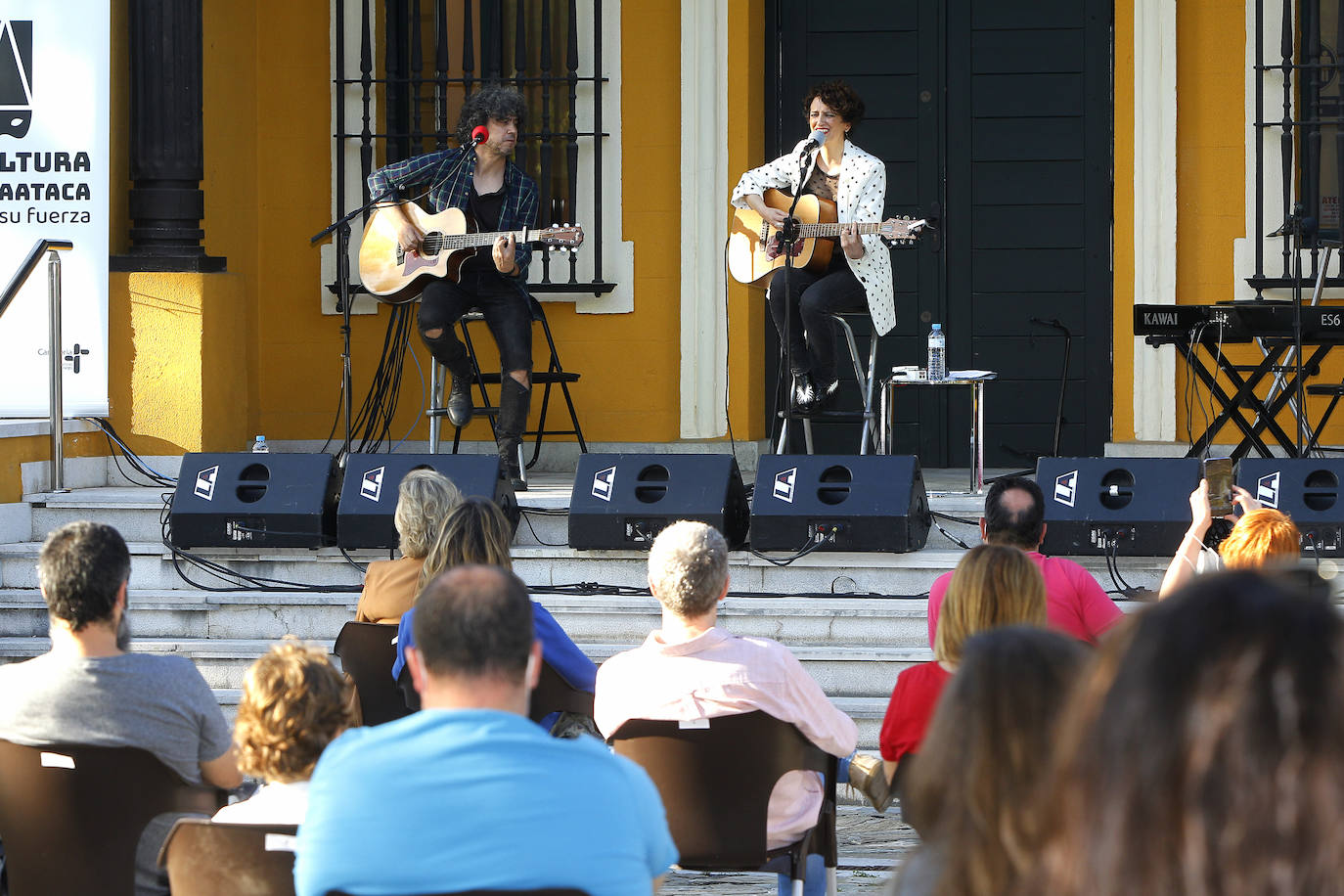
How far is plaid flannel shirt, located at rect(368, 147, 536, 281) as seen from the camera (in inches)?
248

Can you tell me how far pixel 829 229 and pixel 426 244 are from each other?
156 centimetres

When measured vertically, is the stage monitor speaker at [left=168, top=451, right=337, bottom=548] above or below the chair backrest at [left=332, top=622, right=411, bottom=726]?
above

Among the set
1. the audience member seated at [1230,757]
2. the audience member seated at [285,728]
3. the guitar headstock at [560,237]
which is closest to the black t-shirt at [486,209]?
the guitar headstock at [560,237]

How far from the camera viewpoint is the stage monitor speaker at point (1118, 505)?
5246 millimetres

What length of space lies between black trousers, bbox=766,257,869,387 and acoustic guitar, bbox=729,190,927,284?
75mm

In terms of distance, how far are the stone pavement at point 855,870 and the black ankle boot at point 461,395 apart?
2633 mm

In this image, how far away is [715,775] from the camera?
2912 mm

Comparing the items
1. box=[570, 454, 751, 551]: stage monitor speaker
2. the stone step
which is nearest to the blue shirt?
the stone step

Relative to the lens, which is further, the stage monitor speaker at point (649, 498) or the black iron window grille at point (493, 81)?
the black iron window grille at point (493, 81)

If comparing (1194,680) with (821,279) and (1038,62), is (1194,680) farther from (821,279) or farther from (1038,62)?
(1038,62)

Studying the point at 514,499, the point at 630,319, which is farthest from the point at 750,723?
the point at 630,319

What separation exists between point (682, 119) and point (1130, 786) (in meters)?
7.10

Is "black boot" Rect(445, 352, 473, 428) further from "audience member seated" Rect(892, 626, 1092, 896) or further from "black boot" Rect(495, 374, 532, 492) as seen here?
"audience member seated" Rect(892, 626, 1092, 896)

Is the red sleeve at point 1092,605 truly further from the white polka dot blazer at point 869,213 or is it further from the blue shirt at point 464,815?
the white polka dot blazer at point 869,213
